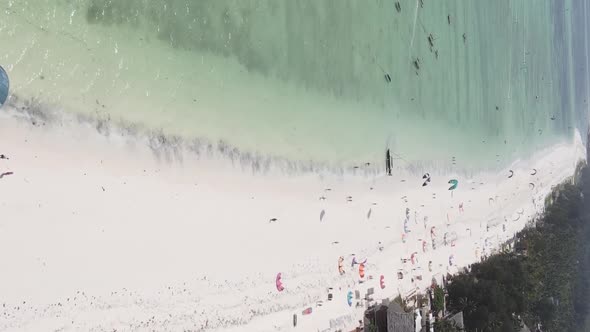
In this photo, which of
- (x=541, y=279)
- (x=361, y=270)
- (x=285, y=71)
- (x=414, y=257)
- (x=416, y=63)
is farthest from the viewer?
(x=541, y=279)

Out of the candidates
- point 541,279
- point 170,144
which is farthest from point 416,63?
point 541,279

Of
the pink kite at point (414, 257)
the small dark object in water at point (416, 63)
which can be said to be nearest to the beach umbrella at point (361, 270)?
the pink kite at point (414, 257)

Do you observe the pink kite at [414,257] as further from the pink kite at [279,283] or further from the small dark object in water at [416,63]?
the pink kite at [279,283]

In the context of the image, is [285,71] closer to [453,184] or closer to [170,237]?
[170,237]

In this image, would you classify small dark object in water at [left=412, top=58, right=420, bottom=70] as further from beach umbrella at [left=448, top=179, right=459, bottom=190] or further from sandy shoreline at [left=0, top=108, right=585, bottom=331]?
beach umbrella at [left=448, top=179, right=459, bottom=190]

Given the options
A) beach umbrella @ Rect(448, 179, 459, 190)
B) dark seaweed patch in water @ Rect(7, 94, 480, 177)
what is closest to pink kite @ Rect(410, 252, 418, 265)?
beach umbrella @ Rect(448, 179, 459, 190)

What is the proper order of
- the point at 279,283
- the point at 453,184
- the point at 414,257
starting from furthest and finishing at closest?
the point at 453,184, the point at 414,257, the point at 279,283

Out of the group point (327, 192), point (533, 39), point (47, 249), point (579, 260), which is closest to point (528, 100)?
point (533, 39)
